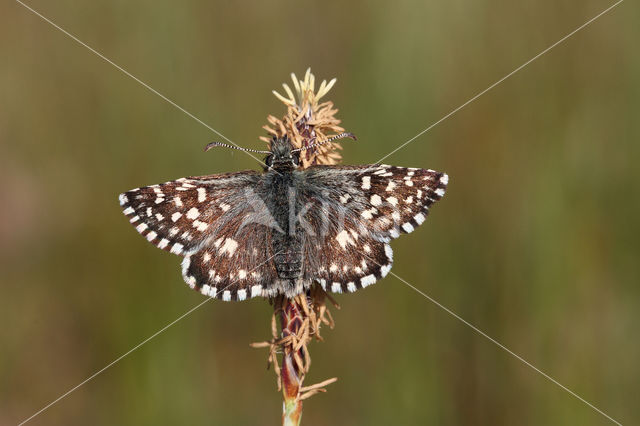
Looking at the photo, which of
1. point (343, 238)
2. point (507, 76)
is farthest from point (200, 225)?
point (507, 76)

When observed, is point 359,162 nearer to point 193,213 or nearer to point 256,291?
point 193,213

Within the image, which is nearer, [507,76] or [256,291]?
[256,291]

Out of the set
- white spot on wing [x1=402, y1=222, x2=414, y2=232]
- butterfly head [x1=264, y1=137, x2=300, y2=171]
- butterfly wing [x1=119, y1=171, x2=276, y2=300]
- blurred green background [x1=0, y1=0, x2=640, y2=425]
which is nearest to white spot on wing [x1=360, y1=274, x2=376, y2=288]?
white spot on wing [x1=402, y1=222, x2=414, y2=232]

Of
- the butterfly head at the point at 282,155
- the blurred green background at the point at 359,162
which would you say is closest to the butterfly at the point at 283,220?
the butterfly head at the point at 282,155

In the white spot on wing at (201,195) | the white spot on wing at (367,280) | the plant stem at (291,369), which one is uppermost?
the white spot on wing at (201,195)

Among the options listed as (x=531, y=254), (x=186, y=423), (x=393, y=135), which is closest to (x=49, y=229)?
(x=186, y=423)

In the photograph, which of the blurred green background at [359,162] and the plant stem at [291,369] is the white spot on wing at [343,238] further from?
the blurred green background at [359,162]
